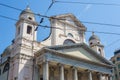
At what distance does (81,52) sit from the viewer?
90.1 ft

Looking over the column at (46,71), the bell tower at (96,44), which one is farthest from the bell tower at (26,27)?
the bell tower at (96,44)

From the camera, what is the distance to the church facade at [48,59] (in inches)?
955

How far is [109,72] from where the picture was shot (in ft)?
93.4

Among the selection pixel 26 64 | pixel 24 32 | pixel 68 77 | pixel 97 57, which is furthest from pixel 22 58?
pixel 97 57

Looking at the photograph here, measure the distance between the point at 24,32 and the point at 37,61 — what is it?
12.5 ft

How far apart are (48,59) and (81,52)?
217 inches

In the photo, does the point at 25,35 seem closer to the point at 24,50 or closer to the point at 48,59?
the point at 24,50

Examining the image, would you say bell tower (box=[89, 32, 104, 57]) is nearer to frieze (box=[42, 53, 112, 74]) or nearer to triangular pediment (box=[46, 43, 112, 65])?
triangular pediment (box=[46, 43, 112, 65])

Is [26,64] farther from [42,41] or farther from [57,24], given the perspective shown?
[57,24]

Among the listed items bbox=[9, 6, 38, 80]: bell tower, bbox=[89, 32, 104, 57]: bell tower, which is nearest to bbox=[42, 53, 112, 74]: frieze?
bbox=[9, 6, 38, 80]: bell tower

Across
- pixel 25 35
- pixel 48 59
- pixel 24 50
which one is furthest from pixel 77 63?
pixel 25 35

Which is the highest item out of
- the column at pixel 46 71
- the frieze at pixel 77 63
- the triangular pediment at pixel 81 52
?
the triangular pediment at pixel 81 52

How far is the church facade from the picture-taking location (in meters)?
24.2

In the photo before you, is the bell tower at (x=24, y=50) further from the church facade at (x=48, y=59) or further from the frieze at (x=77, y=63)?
the frieze at (x=77, y=63)
